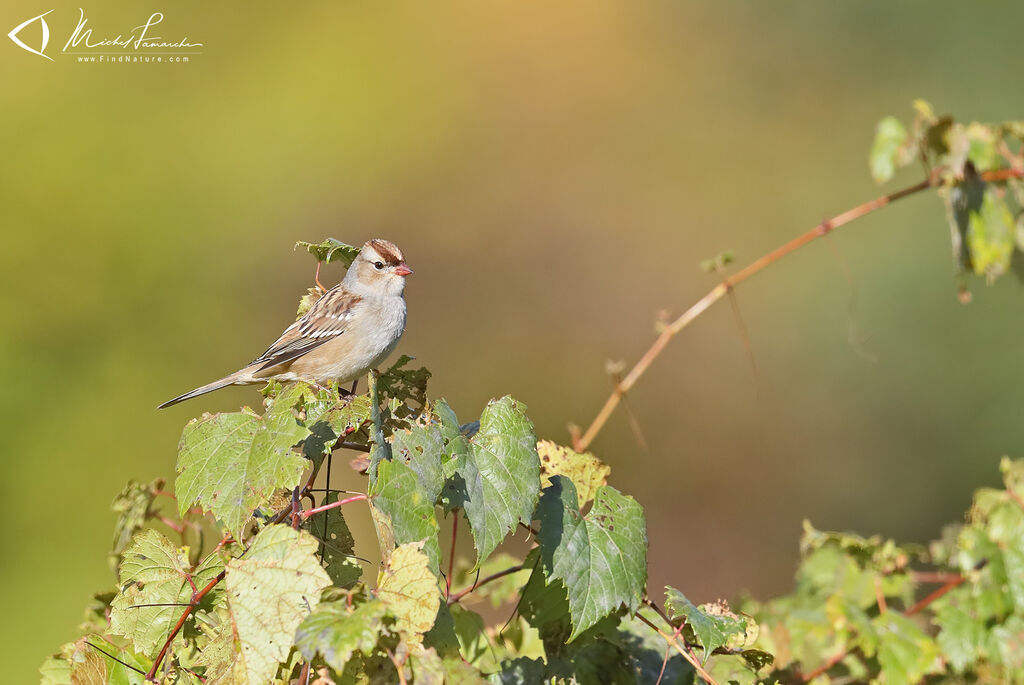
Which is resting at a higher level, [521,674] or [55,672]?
[521,674]

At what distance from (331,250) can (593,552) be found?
1.12m

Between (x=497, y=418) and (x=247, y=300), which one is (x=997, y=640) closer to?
(x=497, y=418)

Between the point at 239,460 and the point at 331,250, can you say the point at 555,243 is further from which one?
the point at 239,460

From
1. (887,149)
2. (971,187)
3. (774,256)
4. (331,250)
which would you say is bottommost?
(331,250)

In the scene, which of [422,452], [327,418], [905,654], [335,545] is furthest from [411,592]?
[905,654]

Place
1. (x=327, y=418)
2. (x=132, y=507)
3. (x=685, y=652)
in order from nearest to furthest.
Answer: (x=327, y=418) → (x=685, y=652) → (x=132, y=507)

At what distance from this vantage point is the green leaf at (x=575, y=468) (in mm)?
2287

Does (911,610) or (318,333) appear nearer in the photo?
(911,610)

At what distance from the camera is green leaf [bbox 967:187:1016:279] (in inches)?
126

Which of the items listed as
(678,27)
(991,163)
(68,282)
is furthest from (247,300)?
(991,163)

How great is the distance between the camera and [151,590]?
6.89 ft

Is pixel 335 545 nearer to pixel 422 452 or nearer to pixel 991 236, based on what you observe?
pixel 422 452

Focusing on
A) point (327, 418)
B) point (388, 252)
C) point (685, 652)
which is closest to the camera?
point (327, 418)
